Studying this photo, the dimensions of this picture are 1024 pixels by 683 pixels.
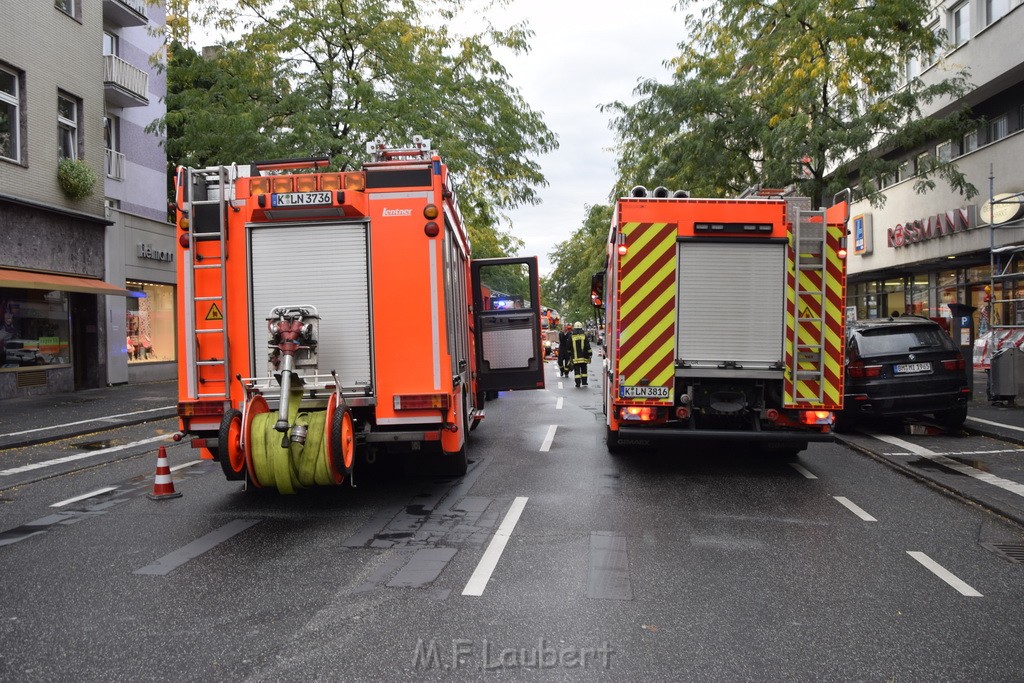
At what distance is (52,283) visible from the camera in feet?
59.1

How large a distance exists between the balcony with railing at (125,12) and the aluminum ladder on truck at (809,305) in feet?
69.6

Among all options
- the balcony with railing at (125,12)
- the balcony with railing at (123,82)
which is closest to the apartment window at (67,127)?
the balcony with railing at (123,82)

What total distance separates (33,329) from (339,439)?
16.4 metres

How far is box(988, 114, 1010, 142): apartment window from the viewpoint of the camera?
810 inches

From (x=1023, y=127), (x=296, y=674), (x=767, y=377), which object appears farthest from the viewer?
(x=1023, y=127)

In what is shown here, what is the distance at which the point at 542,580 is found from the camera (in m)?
5.04

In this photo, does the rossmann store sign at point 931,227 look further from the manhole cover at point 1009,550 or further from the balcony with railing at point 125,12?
the balcony with railing at point 125,12

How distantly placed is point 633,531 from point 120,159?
22.5m

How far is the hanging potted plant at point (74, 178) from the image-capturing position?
19.8 metres

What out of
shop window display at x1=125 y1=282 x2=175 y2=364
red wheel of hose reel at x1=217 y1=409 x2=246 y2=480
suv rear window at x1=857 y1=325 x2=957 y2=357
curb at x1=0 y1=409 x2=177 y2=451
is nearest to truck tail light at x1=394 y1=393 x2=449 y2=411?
red wheel of hose reel at x1=217 y1=409 x2=246 y2=480

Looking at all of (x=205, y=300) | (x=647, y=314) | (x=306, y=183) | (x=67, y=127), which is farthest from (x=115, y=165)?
(x=647, y=314)

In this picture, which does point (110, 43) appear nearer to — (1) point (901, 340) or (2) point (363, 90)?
(2) point (363, 90)

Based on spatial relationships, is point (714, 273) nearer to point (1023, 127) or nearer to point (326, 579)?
point (326, 579)

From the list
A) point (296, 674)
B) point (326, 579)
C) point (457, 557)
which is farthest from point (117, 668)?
point (457, 557)
